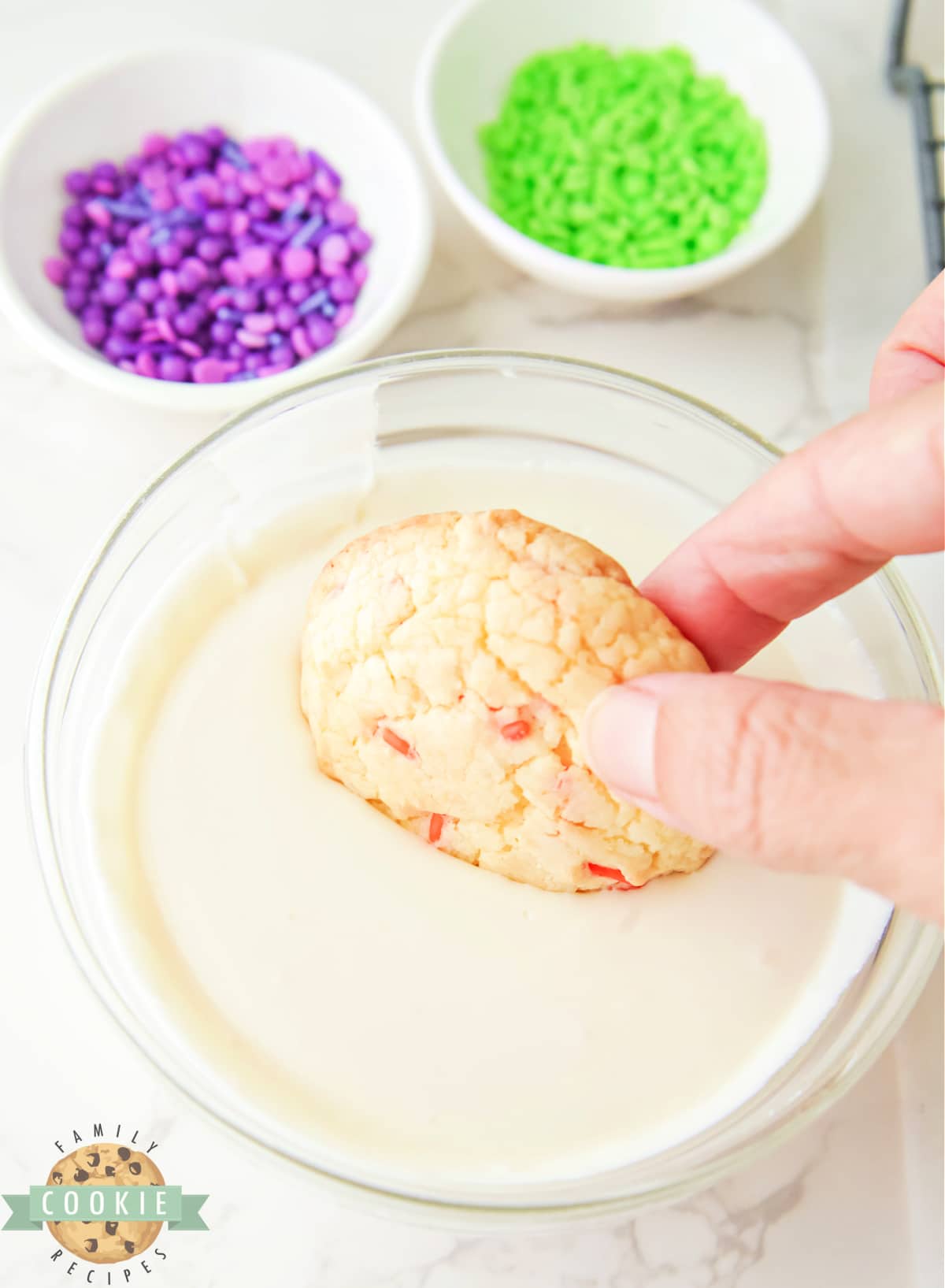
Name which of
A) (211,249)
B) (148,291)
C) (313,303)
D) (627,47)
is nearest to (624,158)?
(627,47)

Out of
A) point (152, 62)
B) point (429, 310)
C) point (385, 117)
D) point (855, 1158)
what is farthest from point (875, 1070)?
point (152, 62)

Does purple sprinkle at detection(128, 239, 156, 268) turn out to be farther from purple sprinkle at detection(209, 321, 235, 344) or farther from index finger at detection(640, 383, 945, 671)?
index finger at detection(640, 383, 945, 671)

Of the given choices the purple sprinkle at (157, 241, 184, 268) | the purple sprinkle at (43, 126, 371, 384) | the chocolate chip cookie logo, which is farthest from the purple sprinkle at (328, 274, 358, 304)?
the chocolate chip cookie logo

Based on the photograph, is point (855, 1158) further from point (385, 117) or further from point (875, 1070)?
point (385, 117)

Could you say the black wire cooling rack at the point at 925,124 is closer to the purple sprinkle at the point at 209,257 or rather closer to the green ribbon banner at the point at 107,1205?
the purple sprinkle at the point at 209,257

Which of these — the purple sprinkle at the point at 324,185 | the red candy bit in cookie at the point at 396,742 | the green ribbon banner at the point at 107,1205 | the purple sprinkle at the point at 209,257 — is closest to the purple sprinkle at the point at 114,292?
the purple sprinkle at the point at 209,257

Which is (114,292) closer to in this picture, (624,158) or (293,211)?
(293,211)
